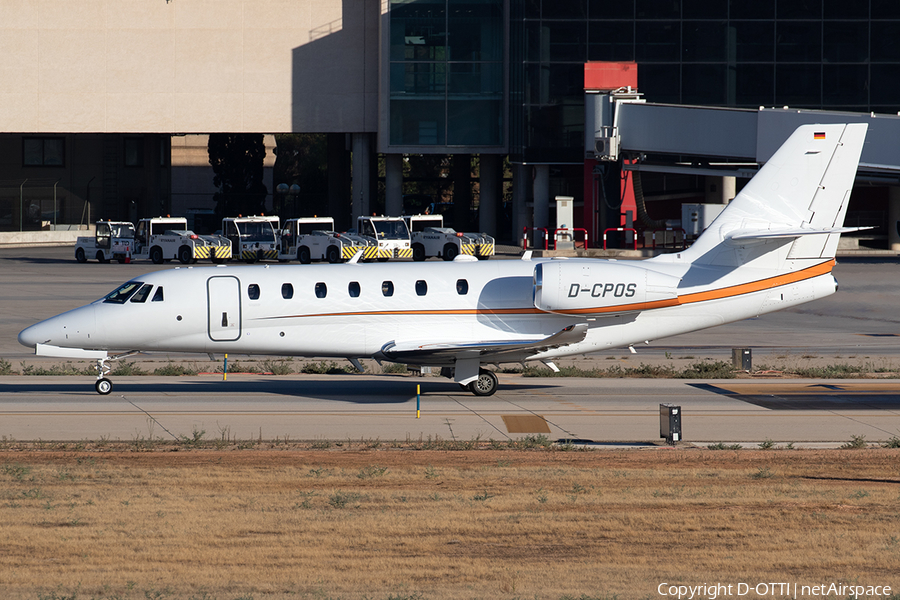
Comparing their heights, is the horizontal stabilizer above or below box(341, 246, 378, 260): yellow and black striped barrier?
above

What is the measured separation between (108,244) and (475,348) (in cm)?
4693

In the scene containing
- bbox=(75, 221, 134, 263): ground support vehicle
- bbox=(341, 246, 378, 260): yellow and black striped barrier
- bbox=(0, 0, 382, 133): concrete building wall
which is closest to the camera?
bbox=(341, 246, 378, 260): yellow and black striped barrier

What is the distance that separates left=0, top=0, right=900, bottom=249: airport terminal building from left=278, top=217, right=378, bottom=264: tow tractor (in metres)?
14.5

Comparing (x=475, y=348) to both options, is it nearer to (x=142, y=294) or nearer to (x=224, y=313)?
(x=224, y=313)

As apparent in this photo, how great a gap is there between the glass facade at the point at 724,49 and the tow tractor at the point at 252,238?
20.5 meters

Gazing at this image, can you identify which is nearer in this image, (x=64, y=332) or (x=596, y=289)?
(x=64, y=332)

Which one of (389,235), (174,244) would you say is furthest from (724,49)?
(174,244)

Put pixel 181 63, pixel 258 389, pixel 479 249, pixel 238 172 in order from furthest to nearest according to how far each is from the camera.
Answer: pixel 238 172, pixel 181 63, pixel 479 249, pixel 258 389

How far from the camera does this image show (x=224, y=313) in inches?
975

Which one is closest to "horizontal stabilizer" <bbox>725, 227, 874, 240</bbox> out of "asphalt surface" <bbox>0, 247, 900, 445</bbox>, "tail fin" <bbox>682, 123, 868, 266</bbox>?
"tail fin" <bbox>682, 123, 868, 266</bbox>

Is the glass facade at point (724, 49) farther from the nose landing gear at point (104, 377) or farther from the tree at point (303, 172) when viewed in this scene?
the nose landing gear at point (104, 377)

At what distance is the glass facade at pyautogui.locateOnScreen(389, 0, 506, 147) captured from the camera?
7612 cm

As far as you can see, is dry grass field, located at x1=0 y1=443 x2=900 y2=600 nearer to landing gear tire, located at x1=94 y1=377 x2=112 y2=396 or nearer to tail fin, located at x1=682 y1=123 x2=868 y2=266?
landing gear tire, located at x1=94 y1=377 x2=112 y2=396

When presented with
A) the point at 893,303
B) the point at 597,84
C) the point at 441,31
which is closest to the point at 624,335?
the point at 893,303
